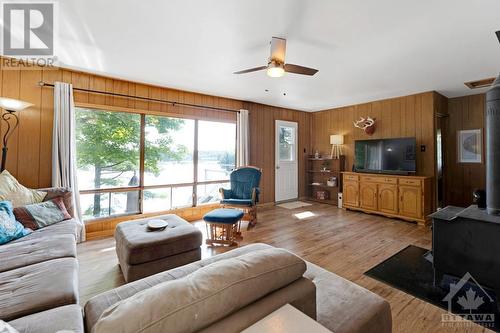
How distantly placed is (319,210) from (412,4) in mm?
4050

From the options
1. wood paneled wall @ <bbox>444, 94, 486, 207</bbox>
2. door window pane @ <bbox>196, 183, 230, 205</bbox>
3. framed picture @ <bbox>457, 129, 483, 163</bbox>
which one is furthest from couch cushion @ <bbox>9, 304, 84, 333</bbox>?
framed picture @ <bbox>457, 129, 483, 163</bbox>

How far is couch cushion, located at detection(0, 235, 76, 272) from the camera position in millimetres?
1593

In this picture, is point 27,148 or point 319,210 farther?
point 319,210

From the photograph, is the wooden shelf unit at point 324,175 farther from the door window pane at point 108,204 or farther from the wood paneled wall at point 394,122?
the door window pane at point 108,204

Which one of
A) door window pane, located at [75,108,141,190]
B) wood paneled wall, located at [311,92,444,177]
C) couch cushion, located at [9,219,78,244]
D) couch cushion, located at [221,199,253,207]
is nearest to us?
couch cushion, located at [9,219,78,244]

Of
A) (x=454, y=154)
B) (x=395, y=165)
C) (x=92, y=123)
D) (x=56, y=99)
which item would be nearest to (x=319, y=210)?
(x=395, y=165)

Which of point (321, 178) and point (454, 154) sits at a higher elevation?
point (454, 154)

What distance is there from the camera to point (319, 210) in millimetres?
Answer: 5094

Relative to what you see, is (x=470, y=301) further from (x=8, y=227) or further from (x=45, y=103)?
(x=45, y=103)

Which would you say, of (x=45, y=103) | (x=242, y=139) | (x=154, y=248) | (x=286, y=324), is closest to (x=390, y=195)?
(x=242, y=139)

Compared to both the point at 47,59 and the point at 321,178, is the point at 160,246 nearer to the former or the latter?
the point at 47,59

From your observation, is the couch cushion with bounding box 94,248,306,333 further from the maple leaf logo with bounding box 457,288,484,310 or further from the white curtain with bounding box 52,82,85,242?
the white curtain with bounding box 52,82,85,242

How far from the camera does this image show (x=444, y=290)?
203 cm
